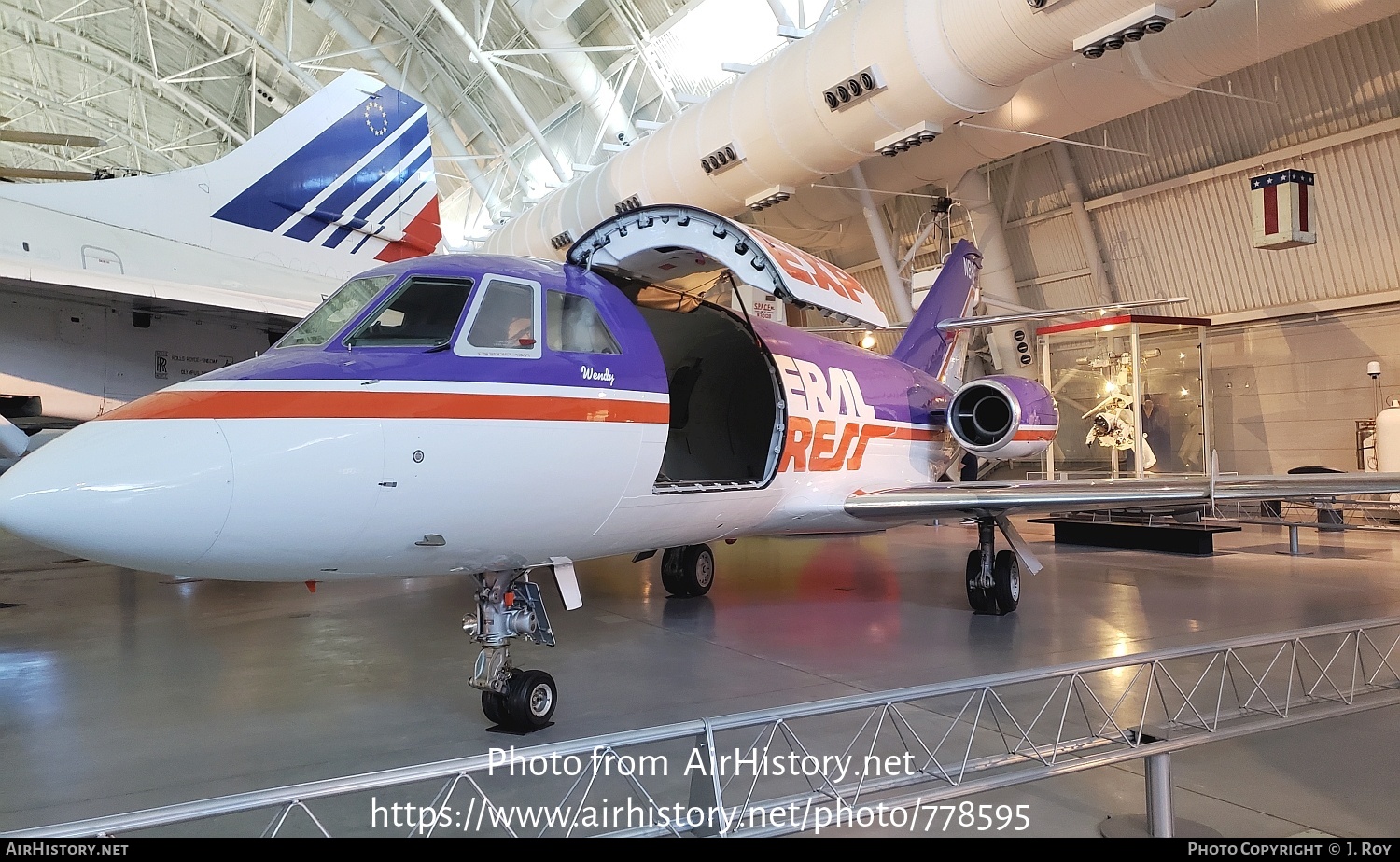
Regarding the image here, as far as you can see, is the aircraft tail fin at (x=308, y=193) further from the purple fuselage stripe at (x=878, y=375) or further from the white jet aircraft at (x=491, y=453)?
the purple fuselage stripe at (x=878, y=375)

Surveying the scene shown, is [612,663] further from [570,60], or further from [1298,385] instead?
[570,60]

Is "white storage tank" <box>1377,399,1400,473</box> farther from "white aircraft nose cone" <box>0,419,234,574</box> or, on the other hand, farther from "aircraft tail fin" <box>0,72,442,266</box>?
"white aircraft nose cone" <box>0,419,234,574</box>

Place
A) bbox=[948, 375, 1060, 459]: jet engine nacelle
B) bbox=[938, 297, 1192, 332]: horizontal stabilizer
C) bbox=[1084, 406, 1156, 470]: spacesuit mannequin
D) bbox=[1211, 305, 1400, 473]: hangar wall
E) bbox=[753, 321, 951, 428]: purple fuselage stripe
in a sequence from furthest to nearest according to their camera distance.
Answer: bbox=[1084, 406, 1156, 470]: spacesuit mannequin, bbox=[1211, 305, 1400, 473]: hangar wall, bbox=[938, 297, 1192, 332]: horizontal stabilizer, bbox=[948, 375, 1060, 459]: jet engine nacelle, bbox=[753, 321, 951, 428]: purple fuselage stripe

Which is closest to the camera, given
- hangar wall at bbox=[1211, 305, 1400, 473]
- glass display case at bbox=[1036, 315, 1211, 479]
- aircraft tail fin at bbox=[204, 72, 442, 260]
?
aircraft tail fin at bbox=[204, 72, 442, 260]

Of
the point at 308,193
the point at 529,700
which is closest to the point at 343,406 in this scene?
the point at 529,700

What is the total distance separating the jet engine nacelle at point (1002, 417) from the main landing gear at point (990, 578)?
91 centimetres

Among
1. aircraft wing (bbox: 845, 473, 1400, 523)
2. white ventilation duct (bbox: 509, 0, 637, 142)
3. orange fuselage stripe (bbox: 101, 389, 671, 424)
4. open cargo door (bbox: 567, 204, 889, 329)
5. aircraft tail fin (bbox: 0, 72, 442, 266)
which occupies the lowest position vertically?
aircraft wing (bbox: 845, 473, 1400, 523)

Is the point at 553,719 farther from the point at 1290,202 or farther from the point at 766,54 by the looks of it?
the point at 766,54

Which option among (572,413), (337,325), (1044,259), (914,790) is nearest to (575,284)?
(572,413)

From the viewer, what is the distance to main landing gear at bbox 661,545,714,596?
895 cm

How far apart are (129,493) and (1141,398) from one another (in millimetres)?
15909

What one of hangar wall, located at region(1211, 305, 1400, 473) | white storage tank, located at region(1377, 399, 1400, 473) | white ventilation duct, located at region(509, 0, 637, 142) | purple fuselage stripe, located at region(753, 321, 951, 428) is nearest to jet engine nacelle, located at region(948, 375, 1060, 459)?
purple fuselage stripe, located at region(753, 321, 951, 428)

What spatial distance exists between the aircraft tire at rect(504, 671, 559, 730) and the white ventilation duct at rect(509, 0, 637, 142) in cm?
1676

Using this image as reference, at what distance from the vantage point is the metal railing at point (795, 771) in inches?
101
